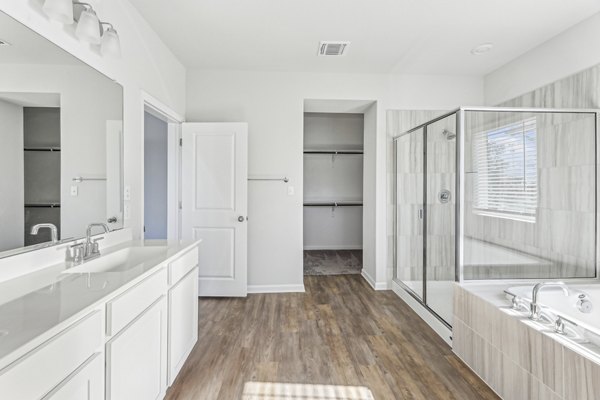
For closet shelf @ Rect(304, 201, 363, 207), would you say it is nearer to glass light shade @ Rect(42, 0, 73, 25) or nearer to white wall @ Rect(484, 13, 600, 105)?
white wall @ Rect(484, 13, 600, 105)

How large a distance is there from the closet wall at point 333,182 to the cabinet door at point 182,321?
383 centimetres

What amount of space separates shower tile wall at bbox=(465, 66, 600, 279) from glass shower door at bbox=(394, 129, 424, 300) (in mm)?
714

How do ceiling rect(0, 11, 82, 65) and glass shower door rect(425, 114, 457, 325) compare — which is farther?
glass shower door rect(425, 114, 457, 325)

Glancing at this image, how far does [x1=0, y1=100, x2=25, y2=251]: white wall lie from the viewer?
1345 mm

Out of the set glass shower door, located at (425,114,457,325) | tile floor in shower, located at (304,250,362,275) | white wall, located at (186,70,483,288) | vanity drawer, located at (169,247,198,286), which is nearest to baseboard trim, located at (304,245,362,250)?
tile floor in shower, located at (304,250,362,275)

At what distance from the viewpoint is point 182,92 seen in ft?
11.5

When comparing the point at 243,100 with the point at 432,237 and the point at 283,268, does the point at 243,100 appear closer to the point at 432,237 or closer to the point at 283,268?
the point at 283,268

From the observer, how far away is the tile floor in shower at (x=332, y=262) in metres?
4.59

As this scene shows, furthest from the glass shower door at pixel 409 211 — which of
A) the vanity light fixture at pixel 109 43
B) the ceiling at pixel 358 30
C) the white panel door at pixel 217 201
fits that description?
the vanity light fixture at pixel 109 43

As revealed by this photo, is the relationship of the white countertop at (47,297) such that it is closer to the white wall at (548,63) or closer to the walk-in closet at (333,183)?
the white wall at (548,63)

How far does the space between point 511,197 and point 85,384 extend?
3.15 m

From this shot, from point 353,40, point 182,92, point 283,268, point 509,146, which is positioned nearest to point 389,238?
point 283,268

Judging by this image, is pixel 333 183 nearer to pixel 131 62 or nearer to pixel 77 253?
pixel 131 62

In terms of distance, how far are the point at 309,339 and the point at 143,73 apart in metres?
2.54
